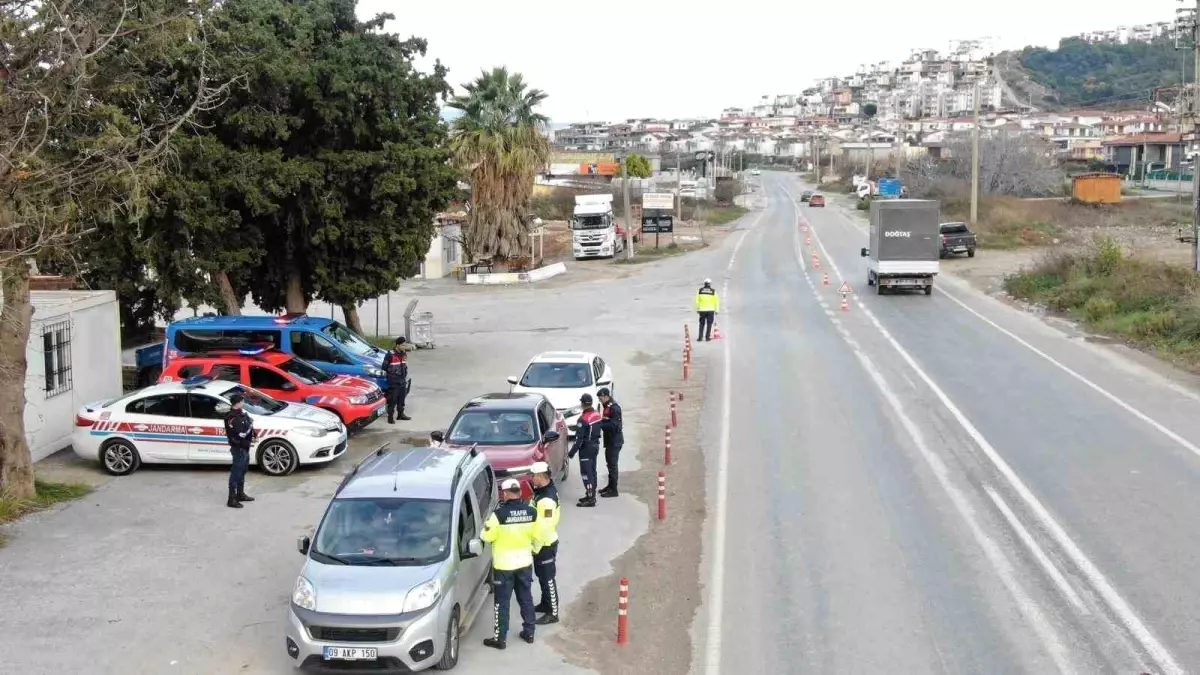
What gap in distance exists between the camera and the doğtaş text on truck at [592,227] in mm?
59906

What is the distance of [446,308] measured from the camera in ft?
134

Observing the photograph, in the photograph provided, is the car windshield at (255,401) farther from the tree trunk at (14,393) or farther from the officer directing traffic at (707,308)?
the officer directing traffic at (707,308)

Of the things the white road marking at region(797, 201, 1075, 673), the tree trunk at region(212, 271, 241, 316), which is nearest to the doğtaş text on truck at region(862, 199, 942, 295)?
the white road marking at region(797, 201, 1075, 673)

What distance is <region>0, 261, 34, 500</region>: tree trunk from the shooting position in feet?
49.6

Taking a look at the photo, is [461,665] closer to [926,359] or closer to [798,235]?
[926,359]

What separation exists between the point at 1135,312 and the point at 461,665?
26.4m

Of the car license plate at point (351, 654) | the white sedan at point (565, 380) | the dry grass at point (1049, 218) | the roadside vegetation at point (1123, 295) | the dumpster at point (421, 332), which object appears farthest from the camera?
the dry grass at point (1049, 218)

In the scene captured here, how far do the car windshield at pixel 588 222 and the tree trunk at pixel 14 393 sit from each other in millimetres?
45312

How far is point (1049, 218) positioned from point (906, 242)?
33128mm

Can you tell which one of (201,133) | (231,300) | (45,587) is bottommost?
(45,587)

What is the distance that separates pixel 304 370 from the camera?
21.4 m

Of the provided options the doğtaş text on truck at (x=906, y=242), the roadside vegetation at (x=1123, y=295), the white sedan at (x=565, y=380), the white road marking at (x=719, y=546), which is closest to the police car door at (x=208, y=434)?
the white sedan at (x=565, y=380)

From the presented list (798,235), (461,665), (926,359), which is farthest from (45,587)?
(798,235)

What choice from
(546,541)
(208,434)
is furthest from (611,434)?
(208,434)
